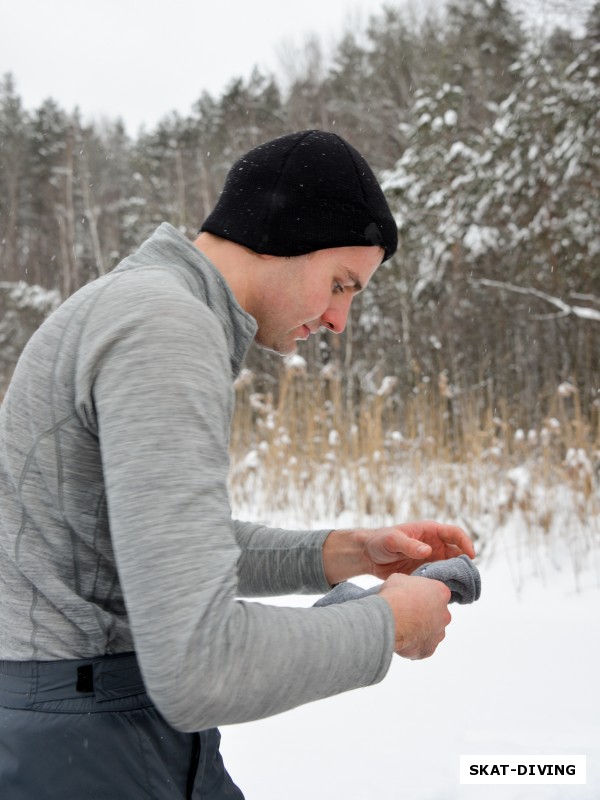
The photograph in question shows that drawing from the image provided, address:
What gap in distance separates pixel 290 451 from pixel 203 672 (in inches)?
200

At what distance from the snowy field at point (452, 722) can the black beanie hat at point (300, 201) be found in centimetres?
181

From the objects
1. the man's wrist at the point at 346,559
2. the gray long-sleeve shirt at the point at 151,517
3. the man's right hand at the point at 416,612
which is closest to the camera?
the gray long-sleeve shirt at the point at 151,517

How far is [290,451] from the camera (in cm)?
573

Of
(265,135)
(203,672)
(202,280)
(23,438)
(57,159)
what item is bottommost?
(203,672)

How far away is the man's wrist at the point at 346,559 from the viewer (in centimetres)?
122

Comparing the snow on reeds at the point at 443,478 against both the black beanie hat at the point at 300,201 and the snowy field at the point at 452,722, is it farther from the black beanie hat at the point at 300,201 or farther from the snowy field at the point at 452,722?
the black beanie hat at the point at 300,201

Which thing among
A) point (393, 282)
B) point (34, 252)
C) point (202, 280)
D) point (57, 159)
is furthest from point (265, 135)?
point (202, 280)

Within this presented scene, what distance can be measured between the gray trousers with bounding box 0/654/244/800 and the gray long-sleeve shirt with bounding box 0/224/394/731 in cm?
3

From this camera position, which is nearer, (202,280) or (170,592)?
(170,592)

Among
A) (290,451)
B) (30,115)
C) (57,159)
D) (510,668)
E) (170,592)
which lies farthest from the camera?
(30,115)

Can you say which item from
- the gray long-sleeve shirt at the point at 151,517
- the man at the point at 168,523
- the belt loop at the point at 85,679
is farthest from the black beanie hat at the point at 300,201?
the belt loop at the point at 85,679

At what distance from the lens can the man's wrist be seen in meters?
1.22

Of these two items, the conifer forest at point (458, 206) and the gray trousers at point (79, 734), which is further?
the conifer forest at point (458, 206)

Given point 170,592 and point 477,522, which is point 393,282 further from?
point 170,592
